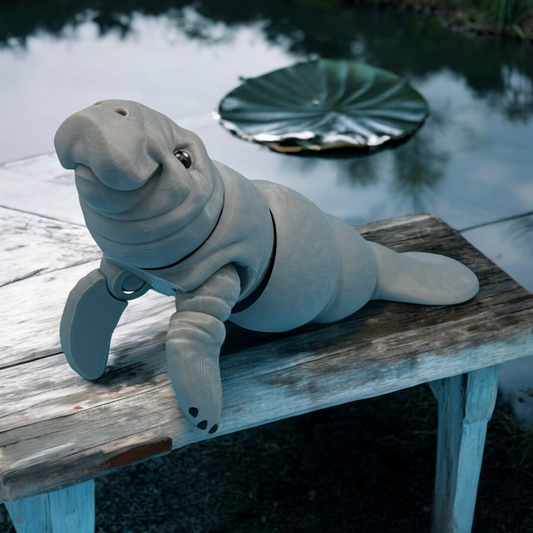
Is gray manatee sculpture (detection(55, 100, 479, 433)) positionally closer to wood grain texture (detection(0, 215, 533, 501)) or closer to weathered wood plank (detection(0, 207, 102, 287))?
wood grain texture (detection(0, 215, 533, 501))

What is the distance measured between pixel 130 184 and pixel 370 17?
3463mm

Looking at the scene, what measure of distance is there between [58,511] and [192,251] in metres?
0.40

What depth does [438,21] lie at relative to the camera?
3869 mm

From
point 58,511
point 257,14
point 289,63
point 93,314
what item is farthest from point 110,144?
point 257,14

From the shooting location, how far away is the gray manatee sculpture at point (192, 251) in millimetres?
800

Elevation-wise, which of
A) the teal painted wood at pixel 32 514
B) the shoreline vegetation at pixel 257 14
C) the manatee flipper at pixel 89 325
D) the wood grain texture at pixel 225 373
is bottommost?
the shoreline vegetation at pixel 257 14

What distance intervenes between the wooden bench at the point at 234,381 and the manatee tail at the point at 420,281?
0.06 ft

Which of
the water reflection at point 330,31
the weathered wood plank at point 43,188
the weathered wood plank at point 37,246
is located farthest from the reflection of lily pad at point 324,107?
the weathered wood plank at point 37,246

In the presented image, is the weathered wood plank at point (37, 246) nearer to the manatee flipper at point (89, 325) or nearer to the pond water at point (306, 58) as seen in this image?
the manatee flipper at point (89, 325)

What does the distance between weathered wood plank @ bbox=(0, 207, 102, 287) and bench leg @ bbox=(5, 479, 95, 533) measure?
50 centimetres

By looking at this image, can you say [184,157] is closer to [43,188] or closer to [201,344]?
[201,344]

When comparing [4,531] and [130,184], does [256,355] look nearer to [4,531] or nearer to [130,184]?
[130,184]

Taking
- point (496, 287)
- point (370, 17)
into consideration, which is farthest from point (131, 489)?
point (370, 17)

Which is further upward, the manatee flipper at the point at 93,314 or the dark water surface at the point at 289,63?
the manatee flipper at the point at 93,314
